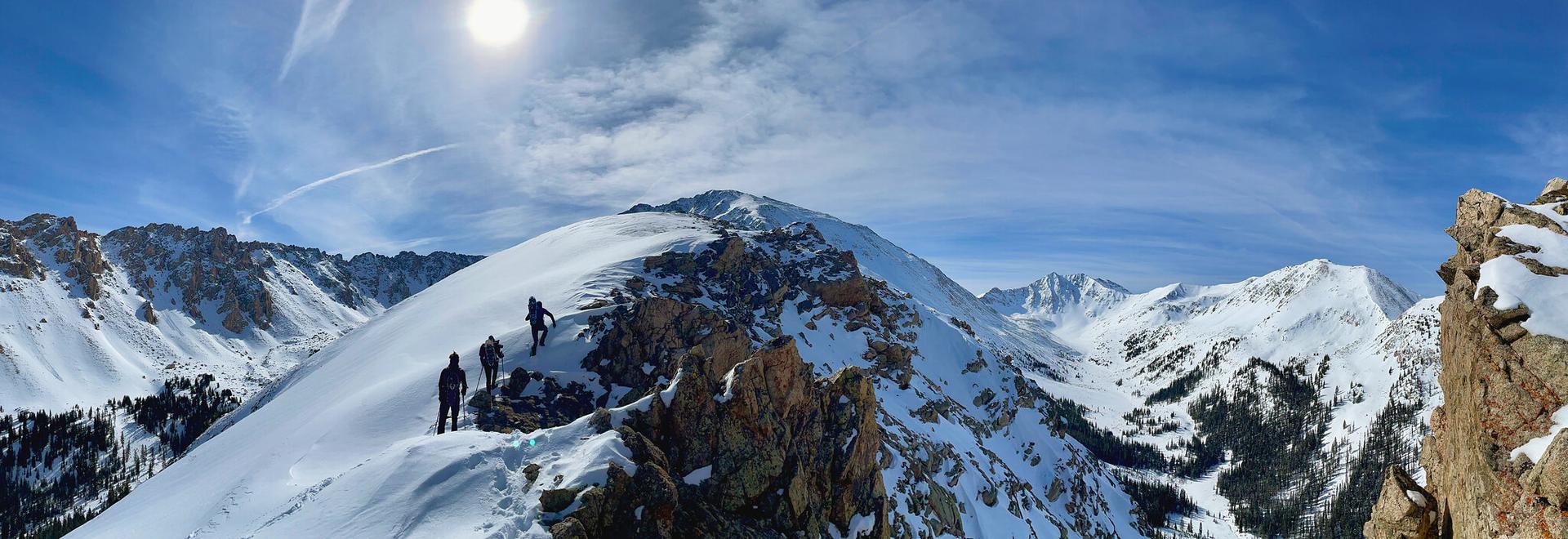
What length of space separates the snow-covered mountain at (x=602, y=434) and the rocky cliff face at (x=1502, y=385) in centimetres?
1736

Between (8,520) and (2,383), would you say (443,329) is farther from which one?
(2,383)

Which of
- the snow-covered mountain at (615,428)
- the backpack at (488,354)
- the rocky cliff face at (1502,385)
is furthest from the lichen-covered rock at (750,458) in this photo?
the rocky cliff face at (1502,385)

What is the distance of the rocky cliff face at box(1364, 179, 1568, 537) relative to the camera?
38.2 ft

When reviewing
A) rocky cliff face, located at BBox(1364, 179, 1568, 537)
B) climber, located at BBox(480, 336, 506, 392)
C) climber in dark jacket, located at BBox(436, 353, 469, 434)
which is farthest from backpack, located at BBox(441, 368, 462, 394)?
rocky cliff face, located at BBox(1364, 179, 1568, 537)

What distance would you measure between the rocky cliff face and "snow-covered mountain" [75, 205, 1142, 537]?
17.4m

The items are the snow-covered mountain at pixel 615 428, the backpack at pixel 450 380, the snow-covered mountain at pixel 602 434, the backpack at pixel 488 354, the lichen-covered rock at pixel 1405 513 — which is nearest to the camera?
the lichen-covered rock at pixel 1405 513

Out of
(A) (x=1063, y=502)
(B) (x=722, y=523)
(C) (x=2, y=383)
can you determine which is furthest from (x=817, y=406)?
(C) (x=2, y=383)

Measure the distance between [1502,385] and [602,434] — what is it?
2188 cm

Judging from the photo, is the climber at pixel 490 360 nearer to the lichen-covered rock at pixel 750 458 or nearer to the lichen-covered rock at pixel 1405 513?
the lichen-covered rock at pixel 750 458

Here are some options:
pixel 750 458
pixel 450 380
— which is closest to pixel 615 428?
pixel 750 458

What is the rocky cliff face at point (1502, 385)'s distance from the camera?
11.6 meters

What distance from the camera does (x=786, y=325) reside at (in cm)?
6394

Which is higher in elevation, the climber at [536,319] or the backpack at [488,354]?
the climber at [536,319]

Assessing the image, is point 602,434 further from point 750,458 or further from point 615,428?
point 750,458
